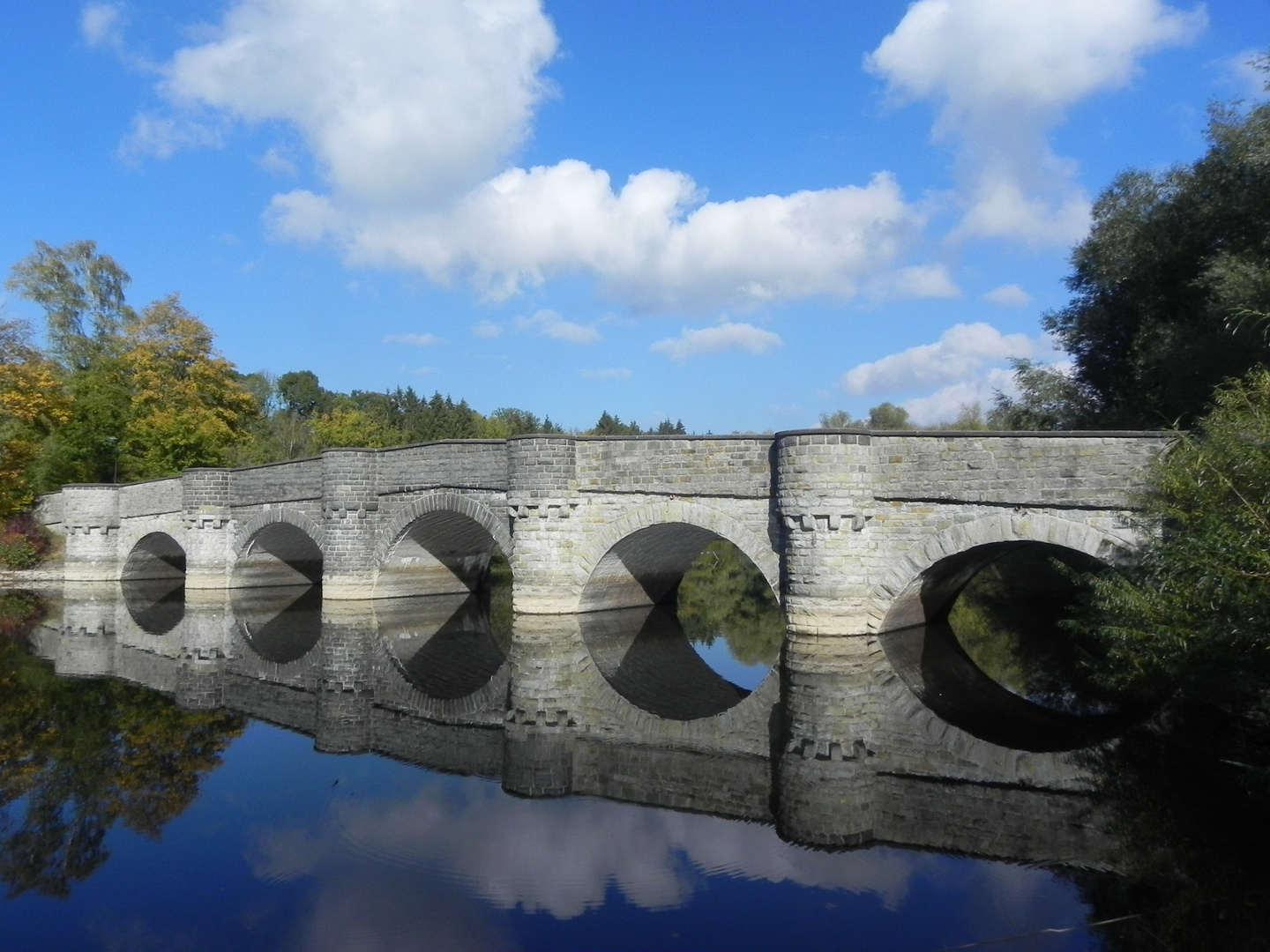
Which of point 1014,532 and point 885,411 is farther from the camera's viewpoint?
point 885,411

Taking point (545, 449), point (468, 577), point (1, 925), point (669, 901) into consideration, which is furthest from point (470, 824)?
point (468, 577)

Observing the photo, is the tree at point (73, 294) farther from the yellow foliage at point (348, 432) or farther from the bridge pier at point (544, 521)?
the bridge pier at point (544, 521)

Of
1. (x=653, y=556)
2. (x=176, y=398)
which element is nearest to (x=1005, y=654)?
(x=653, y=556)

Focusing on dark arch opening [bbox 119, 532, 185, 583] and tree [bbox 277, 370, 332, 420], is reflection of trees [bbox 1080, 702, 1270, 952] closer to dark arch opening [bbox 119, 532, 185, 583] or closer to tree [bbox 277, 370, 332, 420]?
dark arch opening [bbox 119, 532, 185, 583]

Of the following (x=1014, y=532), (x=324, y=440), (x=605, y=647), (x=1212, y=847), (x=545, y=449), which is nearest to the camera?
(x=1212, y=847)

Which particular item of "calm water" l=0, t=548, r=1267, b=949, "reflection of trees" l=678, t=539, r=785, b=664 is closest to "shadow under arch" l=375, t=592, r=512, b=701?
→ "calm water" l=0, t=548, r=1267, b=949

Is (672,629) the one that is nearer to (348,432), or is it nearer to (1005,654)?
(1005,654)

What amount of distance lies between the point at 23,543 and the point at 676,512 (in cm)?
2717

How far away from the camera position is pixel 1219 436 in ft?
29.0

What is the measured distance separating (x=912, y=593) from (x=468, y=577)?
44.3 feet

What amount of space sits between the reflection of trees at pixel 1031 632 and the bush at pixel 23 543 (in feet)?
97.5

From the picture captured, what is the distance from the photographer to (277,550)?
27.2 meters

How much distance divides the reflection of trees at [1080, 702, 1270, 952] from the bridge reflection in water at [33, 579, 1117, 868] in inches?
12.1

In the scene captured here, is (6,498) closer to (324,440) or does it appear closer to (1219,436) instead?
(324,440)
